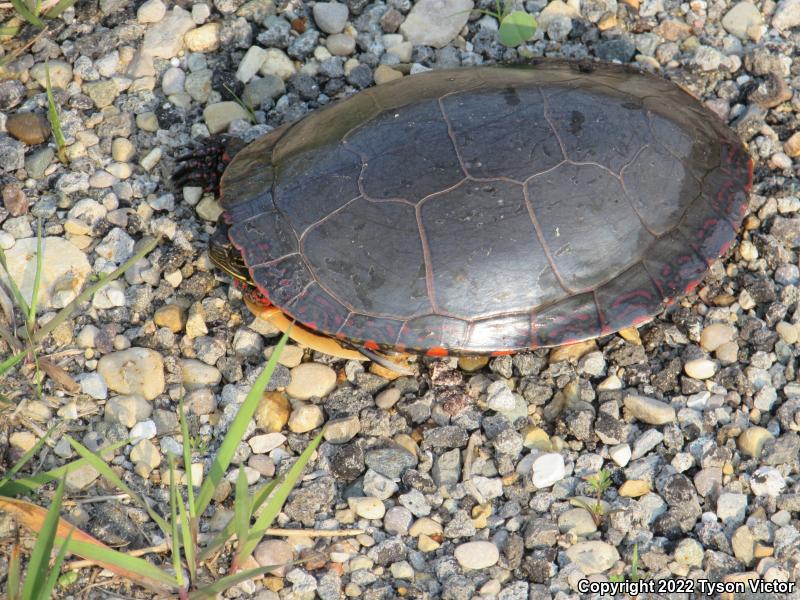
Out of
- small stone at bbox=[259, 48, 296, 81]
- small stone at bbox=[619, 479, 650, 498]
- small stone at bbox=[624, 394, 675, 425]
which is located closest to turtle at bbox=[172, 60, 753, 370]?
small stone at bbox=[624, 394, 675, 425]

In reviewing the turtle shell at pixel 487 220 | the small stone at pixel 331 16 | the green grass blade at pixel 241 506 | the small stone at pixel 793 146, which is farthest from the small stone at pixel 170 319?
the small stone at pixel 793 146

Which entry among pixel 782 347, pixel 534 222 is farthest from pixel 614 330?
pixel 782 347

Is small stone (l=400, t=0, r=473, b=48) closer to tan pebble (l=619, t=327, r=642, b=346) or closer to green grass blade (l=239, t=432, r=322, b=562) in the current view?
tan pebble (l=619, t=327, r=642, b=346)

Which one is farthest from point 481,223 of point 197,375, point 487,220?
point 197,375

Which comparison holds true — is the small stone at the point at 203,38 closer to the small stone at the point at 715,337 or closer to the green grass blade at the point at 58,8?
the green grass blade at the point at 58,8

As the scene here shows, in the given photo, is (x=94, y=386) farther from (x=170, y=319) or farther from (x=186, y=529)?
(x=186, y=529)
